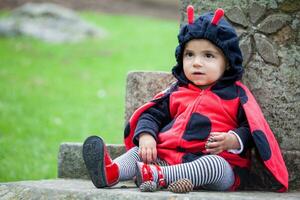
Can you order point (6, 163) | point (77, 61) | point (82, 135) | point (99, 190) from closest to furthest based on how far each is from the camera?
point (99, 190), point (6, 163), point (82, 135), point (77, 61)

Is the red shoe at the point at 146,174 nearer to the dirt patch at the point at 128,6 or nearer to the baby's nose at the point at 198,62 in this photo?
the baby's nose at the point at 198,62

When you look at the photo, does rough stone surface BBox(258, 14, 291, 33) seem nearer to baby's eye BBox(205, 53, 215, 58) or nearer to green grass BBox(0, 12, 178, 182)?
baby's eye BBox(205, 53, 215, 58)

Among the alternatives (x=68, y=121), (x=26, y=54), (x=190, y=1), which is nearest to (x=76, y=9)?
(x=26, y=54)

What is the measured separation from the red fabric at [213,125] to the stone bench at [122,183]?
0.59 feet

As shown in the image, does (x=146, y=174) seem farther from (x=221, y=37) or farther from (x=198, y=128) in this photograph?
(x=221, y=37)

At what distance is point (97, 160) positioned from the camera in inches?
137

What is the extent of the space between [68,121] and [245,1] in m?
4.87

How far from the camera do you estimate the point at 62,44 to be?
1548cm

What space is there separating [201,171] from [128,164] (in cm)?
47

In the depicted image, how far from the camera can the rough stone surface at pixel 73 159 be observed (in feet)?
14.4

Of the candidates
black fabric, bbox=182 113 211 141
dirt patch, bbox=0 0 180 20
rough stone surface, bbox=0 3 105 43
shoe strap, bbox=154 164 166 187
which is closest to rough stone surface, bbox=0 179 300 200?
shoe strap, bbox=154 164 166 187

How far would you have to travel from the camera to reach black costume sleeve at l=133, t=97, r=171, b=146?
386 cm

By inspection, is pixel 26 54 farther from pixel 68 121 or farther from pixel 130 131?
pixel 130 131

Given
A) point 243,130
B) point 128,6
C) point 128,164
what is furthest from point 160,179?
point 128,6
